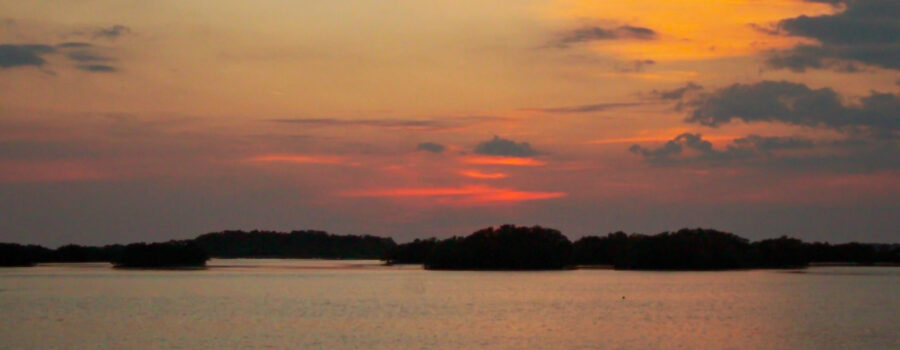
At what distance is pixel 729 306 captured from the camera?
274ft

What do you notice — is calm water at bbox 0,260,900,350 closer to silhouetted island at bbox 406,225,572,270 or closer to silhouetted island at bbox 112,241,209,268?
silhouetted island at bbox 406,225,572,270

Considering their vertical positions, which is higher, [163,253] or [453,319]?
[163,253]

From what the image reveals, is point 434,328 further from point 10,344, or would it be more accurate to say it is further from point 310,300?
point 310,300

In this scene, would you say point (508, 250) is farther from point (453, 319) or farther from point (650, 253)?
point (453, 319)

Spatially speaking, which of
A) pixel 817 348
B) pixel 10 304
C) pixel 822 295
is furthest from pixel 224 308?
pixel 822 295

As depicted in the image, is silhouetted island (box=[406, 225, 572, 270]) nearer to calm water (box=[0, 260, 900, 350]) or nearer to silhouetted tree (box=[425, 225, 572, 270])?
silhouetted tree (box=[425, 225, 572, 270])

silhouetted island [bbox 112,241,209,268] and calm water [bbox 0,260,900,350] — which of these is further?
silhouetted island [bbox 112,241,209,268]

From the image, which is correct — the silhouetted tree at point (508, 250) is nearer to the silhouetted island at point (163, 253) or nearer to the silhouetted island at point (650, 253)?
the silhouetted island at point (650, 253)

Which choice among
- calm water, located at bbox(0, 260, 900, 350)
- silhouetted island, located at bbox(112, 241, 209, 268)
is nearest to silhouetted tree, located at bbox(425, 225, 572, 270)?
silhouetted island, located at bbox(112, 241, 209, 268)

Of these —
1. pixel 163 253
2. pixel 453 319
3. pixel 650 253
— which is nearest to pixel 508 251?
pixel 650 253

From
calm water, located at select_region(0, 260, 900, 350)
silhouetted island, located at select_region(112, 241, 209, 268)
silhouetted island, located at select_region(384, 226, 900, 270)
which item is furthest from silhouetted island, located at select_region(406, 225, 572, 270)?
calm water, located at select_region(0, 260, 900, 350)

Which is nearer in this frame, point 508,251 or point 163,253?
point 508,251

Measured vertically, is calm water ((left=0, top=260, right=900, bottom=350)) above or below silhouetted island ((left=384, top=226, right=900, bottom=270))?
below

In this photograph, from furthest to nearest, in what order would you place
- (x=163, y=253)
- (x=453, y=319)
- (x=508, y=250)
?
(x=163, y=253)
(x=508, y=250)
(x=453, y=319)
